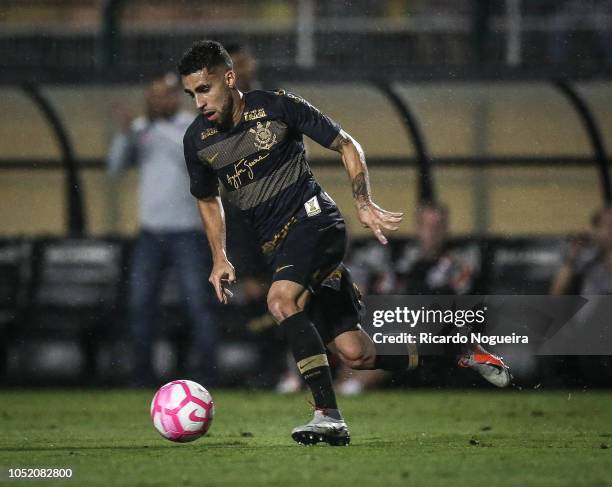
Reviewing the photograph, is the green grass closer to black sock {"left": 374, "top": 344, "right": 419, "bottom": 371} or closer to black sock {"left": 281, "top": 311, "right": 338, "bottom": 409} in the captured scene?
black sock {"left": 281, "top": 311, "right": 338, "bottom": 409}

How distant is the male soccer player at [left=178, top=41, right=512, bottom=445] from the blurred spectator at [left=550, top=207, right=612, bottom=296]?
330 centimetres

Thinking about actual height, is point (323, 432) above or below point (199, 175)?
below

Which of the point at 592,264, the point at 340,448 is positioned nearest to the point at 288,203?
the point at 340,448

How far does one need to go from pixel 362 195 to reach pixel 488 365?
1392 mm

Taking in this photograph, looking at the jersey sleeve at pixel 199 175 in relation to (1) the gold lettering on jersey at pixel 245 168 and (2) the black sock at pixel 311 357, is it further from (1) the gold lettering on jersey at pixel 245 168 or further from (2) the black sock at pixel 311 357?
(2) the black sock at pixel 311 357

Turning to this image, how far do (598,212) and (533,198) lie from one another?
1.48m

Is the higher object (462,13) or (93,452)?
(462,13)

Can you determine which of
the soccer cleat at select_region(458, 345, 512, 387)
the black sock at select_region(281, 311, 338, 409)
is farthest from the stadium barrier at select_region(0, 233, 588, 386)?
the black sock at select_region(281, 311, 338, 409)

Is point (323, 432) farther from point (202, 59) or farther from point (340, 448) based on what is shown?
point (202, 59)

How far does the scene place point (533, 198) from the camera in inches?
466

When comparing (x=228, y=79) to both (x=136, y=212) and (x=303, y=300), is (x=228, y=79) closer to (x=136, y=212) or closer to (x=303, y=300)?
(x=303, y=300)

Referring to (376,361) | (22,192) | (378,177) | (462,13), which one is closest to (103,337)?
(22,192)

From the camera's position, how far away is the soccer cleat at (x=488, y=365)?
7676mm

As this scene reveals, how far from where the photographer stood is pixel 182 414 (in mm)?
6859
